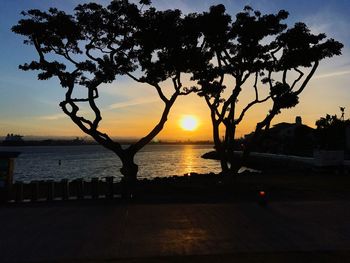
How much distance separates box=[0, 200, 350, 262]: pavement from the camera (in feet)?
29.2

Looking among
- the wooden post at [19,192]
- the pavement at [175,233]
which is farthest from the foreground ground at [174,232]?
the wooden post at [19,192]

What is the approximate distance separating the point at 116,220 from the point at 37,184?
5555 millimetres

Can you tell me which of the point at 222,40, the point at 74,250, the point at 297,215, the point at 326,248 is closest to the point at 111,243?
the point at 74,250

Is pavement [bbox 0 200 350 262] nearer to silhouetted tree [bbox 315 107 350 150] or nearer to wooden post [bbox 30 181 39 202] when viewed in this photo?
wooden post [bbox 30 181 39 202]

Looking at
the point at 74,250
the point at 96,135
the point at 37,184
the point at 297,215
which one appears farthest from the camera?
the point at 96,135

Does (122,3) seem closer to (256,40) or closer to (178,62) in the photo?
(178,62)

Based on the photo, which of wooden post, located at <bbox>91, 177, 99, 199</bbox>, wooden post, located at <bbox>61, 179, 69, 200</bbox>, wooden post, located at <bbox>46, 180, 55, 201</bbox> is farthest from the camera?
wooden post, located at <bbox>91, 177, 99, 199</bbox>

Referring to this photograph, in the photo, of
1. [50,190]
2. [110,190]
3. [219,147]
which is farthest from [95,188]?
[219,147]

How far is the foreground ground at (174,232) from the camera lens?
8.92 m

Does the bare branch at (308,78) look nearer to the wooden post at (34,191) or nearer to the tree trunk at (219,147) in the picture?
the tree trunk at (219,147)

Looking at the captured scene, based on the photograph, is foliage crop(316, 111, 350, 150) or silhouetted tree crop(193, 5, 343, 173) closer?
silhouetted tree crop(193, 5, 343, 173)

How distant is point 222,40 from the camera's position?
2320cm

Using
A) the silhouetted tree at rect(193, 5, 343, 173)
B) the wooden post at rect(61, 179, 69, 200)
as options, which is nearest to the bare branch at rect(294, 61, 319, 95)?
the silhouetted tree at rect(193, 5, 343, 173)

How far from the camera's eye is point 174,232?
36.2 ft
